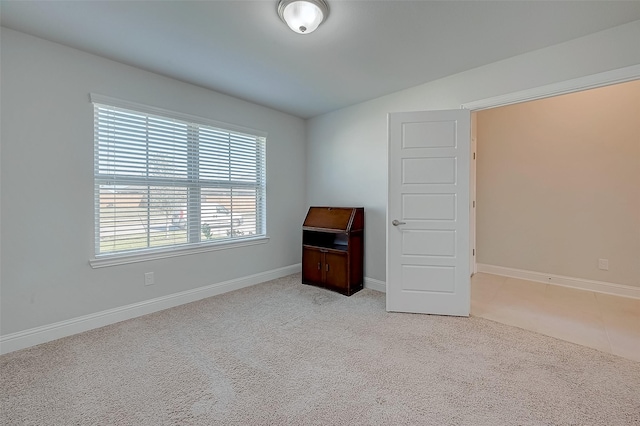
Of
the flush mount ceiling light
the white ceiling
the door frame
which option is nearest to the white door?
the door frame

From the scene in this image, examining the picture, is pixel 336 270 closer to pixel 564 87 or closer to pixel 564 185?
pixel 564 87

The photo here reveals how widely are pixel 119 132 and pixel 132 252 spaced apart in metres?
1.15

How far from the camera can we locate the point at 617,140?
3.26 meters

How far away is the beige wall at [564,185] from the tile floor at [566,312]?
0.45 meters

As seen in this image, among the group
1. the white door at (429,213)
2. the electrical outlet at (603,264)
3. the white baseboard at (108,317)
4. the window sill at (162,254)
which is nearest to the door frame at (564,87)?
the white door at (429,213)

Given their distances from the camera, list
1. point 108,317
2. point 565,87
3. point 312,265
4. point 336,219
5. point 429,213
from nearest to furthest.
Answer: point 565,87 < point 108,317 < point 429,213 < point 336,219 < point 312,265

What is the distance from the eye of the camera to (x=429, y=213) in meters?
2.76

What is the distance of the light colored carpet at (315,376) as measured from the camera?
1477 mm

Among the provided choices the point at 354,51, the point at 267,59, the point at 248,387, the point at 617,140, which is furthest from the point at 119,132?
the point at 617,140

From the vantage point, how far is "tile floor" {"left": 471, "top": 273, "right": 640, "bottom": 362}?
7.41ft

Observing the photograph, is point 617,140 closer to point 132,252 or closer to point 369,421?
point 369,421

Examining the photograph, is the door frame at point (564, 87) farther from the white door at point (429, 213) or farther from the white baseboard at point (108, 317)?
the white baseboard at point (108, 317)

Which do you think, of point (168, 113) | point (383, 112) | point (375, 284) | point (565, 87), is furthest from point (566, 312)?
point (168, 113)

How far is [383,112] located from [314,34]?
1551 mm
